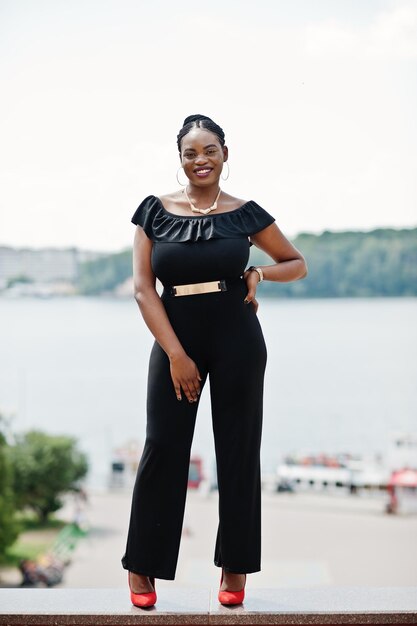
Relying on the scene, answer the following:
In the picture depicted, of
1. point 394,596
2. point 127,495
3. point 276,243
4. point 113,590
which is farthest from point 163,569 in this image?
point 127,495

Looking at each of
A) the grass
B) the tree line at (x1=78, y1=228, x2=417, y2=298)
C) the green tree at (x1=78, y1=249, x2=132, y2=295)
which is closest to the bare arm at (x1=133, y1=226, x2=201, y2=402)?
the grass

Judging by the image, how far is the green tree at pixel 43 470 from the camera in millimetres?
36594

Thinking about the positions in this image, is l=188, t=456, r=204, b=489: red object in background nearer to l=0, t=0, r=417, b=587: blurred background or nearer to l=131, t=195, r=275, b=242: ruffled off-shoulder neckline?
l=0, t=0, r=417, b=587: blurred background

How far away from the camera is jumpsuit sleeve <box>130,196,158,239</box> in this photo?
2.79 m

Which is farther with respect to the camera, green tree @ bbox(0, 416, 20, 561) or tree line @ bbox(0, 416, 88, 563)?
tree line @ bbox(0, 416, 88, 563)

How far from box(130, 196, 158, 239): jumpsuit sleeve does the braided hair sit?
0.65 ft

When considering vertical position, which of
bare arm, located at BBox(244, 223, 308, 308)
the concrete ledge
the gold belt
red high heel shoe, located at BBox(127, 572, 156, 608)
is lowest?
the concrete ledge

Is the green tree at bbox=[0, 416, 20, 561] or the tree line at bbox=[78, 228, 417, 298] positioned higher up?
the tree line at bbox=[78, 228, 417, 298]

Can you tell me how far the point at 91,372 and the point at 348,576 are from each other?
45073 mm

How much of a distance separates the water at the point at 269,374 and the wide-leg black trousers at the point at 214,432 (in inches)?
1904

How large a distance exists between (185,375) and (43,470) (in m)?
35.7

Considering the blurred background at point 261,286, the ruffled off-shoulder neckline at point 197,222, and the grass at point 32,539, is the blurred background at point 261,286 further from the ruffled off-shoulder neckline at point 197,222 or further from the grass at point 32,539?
the ruffled off-shoulder neckline at point 197,222

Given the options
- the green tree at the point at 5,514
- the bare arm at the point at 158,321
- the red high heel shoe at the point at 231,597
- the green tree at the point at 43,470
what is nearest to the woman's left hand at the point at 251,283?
the bare arm at the point at 158,321

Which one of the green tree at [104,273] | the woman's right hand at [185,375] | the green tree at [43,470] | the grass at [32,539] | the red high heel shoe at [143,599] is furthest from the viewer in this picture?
the green tree at [104,273]
